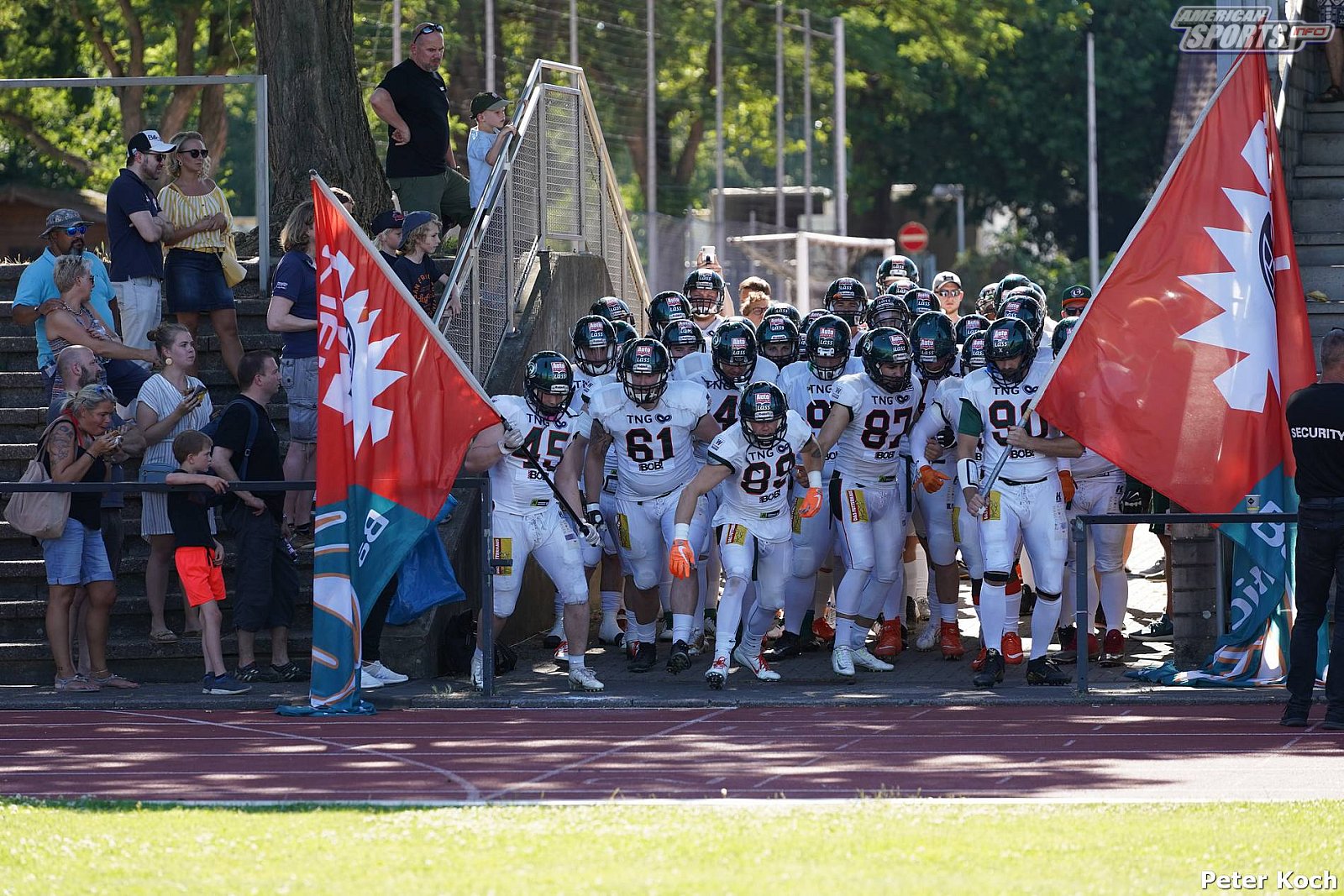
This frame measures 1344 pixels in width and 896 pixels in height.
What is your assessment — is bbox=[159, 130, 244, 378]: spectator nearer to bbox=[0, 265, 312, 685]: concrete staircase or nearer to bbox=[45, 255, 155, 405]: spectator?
bbox=[0, 265, 312, 685]: concrete staircase

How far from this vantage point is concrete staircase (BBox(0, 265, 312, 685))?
12164mm

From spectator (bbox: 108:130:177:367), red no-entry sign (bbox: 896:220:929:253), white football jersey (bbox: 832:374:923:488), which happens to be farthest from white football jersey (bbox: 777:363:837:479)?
red no-entry sign (bbox: 896:220:929:253)

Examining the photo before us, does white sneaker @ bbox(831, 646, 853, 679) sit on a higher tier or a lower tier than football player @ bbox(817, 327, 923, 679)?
lower

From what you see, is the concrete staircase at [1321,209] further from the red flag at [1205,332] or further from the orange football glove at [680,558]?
the orange football glove at [680,558]

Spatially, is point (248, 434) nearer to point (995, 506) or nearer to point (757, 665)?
point (757, 665)

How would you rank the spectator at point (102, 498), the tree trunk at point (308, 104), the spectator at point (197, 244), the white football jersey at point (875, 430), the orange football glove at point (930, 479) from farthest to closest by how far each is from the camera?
the tree trunk at point (308, 104)
the spectator at point (197, 244)
the white football jersey at point (875, 430)
the orange football glove at point (930, 479)
the spectator at point (102, 498)

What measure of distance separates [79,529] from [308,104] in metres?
6.07

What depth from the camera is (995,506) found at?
1157 cm

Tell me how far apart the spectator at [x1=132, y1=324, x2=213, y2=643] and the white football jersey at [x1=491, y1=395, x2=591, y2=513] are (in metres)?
1.88

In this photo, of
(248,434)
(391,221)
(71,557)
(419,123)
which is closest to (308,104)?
(419,123)

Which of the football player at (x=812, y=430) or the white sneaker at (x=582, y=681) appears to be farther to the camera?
the football player at (x=812, y=430)

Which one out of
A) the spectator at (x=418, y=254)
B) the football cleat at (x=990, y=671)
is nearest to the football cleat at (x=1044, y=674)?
the football cleat at (x=990, y=671)

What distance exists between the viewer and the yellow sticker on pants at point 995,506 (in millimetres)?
11562

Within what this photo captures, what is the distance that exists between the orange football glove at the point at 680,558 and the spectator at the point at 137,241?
4245mm
